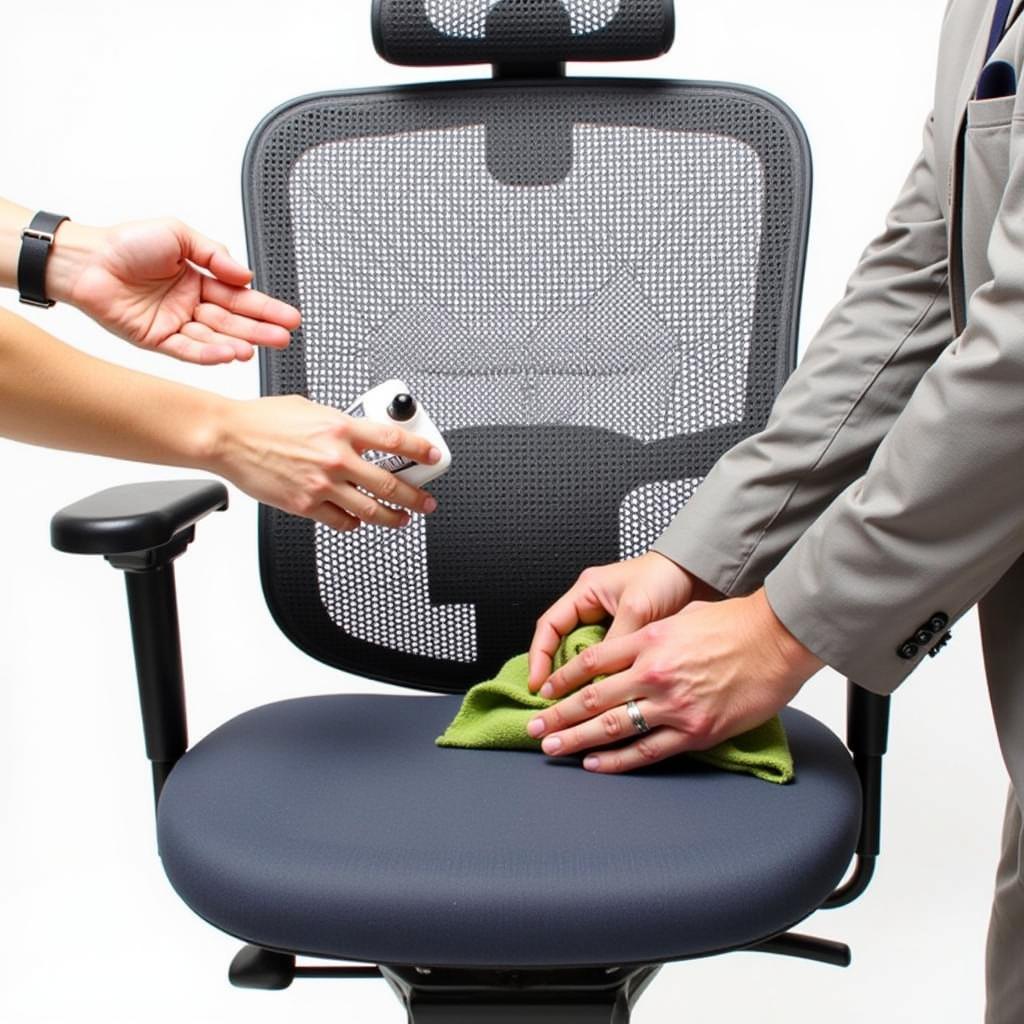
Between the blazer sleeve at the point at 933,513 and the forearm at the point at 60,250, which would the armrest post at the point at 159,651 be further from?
the blazer sleeve at the point at 933,513

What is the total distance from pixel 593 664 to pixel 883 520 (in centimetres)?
25

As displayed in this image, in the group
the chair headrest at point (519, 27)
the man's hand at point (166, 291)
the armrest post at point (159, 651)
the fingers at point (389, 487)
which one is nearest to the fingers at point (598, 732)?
the fingers at point (389, 487)

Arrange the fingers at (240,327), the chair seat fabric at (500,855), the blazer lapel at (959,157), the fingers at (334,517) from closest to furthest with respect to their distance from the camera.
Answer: the chair seat fabric at (500,855)
the blazer lapel at (959,157)
the fingers at (334,517)
the fingers at (240,327)

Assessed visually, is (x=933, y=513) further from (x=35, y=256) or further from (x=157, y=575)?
(x=35, y=256)

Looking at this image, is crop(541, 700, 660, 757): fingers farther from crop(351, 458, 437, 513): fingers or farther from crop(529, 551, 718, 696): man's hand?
crop(351, 458, 437, 513): fingers

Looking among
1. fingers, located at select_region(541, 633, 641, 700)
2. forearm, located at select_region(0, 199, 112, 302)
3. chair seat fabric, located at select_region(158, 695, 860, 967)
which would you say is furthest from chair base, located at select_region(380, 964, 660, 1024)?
forearm, located at select_region(0, 199, 112, 302)

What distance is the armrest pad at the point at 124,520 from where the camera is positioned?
996mm

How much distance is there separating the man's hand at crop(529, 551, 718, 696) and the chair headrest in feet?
1.48

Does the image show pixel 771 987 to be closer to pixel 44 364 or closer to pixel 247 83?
pixel 44 364

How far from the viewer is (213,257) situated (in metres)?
1.18

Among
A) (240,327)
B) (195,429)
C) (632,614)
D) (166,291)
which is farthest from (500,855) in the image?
(166,291)

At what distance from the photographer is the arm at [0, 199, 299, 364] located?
118cm

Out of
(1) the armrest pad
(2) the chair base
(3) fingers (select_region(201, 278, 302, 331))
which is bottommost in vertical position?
(2) the chair base

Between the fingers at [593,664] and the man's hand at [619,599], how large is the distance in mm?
41
